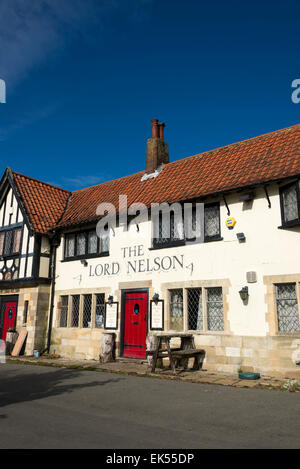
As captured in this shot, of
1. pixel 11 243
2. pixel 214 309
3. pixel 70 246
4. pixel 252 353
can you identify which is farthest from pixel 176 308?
pixel 11 243

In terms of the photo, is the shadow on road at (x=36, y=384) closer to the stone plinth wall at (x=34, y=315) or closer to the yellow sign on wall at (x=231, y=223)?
the stone plinth wall at (x=34, y=315)

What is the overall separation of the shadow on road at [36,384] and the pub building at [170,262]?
10.1 feet

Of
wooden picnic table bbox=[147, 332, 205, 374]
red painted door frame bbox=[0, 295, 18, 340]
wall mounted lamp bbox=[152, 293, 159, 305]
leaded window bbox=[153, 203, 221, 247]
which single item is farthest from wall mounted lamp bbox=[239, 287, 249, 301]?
red painted door frame bbox=[0, 295, 18, 340]

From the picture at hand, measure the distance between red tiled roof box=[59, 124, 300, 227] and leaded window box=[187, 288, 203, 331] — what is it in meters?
3.06

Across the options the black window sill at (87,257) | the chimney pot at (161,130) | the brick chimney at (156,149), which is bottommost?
the black window sill at (87,257)

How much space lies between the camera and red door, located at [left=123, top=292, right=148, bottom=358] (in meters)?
12.3

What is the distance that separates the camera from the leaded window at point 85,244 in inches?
557

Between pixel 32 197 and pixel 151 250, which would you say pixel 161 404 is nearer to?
pixel 151 250

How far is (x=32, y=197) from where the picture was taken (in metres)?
16.9

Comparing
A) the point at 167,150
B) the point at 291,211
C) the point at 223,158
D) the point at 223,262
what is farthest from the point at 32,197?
the point at 291,211

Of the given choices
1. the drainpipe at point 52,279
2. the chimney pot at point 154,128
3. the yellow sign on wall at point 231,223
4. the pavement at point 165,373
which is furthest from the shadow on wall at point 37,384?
the chimney pot at point 154,128

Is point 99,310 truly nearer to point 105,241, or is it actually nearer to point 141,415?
point 105,241

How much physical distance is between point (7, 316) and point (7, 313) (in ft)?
0.42
